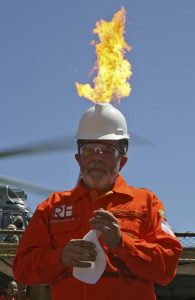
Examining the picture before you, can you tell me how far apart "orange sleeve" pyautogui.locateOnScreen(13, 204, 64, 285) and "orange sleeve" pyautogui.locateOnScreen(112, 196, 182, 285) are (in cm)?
37

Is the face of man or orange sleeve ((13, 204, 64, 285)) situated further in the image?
the face of man

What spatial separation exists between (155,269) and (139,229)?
287 mm

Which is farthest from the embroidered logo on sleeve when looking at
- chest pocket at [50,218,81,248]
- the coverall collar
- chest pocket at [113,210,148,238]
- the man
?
chest pocket at [50,218,81,248]

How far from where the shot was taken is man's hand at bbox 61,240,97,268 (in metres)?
3.32

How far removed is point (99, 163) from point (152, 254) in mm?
636

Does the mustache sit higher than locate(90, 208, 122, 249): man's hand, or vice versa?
the mustache

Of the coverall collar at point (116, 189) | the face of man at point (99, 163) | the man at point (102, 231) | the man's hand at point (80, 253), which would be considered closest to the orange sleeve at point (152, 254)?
the man at point (102, 231)

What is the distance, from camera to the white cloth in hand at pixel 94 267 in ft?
11.0

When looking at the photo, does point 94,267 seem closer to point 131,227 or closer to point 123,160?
point 131,227

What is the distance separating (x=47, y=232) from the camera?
12.1 ft

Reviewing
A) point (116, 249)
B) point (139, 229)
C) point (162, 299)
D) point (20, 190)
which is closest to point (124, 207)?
point (139, 229)

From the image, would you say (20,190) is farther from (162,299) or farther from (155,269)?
(155,269)

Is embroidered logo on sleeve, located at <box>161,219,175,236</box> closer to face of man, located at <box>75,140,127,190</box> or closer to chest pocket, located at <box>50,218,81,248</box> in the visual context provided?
face of man, located at <box>75,140,127,190</box>

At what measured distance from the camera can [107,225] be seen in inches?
130
